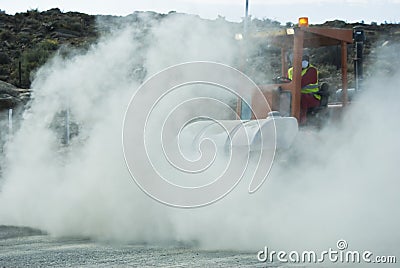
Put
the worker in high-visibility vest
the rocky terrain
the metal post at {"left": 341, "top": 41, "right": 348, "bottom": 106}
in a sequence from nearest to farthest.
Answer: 1. the worker in high-visibility vest
2. the metal post at {"left": 341, "top": 41, "right": 348, "bottom": 106}
3. the rocky terrain

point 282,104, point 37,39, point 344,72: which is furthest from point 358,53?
point 37,39

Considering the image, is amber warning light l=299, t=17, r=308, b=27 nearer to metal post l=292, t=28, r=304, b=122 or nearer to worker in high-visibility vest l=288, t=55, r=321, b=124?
metal post l=292, t=28, r=304, b=122

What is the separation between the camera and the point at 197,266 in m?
6.38

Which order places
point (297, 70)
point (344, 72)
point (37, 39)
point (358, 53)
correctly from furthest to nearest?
point (37, 39), point (344, 72), point (297, 70), point (358, 53)

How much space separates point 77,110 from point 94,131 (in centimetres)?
85

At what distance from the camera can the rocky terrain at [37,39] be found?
24.6 meters

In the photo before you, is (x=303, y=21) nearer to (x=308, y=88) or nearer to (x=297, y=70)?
(x=297, y=70)

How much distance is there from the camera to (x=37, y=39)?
1491 inches

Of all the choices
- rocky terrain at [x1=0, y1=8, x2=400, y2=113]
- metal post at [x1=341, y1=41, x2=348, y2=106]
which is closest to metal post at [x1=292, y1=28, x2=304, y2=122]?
metal post at [x1=341, y1=41, x2=348, y2=106]

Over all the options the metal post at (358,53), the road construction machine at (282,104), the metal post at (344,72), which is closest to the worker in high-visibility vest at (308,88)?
the road construction machine at (282,104)

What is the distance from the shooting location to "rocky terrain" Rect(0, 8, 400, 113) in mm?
24578

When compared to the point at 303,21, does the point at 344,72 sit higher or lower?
lower

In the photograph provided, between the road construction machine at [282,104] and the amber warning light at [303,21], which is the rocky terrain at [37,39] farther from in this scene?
the amber warning light at [303,21]

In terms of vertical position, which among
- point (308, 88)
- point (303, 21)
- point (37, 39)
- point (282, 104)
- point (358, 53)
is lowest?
point (282, 104)
